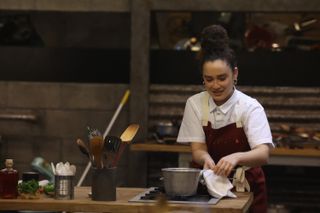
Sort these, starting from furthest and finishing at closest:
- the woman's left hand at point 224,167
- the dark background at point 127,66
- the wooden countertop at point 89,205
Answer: the dark background at point 127,66 → the woman's left hand at point 224,167 → the wooden countertop at point 89,205

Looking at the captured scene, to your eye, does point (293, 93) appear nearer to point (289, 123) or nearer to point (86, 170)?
point (289, 123)

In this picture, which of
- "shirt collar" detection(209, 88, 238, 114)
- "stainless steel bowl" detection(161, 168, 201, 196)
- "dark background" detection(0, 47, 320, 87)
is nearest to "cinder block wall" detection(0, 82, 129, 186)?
"dark background" detection(0, 47, 320, 87)

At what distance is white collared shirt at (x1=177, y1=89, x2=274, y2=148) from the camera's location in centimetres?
354

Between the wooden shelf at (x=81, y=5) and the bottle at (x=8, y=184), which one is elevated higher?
the wooden shelf at (x=81, y=5)

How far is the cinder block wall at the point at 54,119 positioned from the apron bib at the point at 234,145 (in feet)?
9.59

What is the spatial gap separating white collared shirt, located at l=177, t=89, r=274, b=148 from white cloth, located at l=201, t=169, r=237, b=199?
14.8 inches

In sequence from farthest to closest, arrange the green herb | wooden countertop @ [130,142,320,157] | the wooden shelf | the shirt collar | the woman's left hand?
the wooden shelf
wooden countertop @ [130,142,320,157]
the shirt collar
the woman's left hand
the green herb

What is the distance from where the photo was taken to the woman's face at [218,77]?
3.47m

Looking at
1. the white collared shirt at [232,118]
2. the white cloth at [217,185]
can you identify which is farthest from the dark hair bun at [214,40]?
the white cloth at [217,185]

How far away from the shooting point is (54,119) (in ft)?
21.7

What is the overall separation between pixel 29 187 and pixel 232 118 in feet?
3.69

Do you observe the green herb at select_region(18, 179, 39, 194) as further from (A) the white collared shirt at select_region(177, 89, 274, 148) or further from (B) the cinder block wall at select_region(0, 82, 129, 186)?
(B) the cinder block wall at select_region(0, 82, 129, 186)

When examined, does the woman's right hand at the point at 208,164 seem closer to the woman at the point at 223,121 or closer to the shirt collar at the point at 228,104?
the woman at the point at 223,121

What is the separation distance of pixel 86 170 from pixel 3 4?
1864 mm
